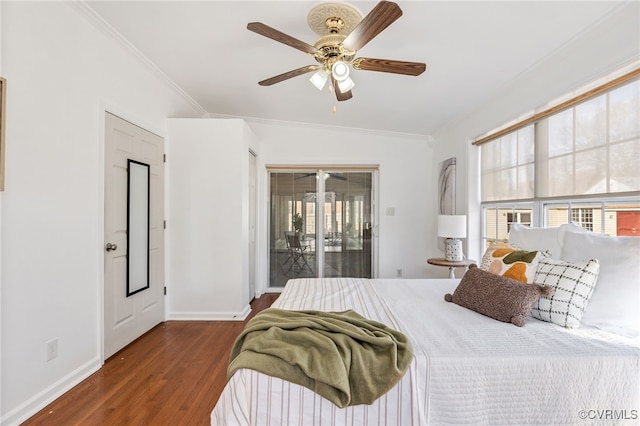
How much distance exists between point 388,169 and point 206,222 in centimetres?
273

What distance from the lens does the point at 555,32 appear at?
1918 mm

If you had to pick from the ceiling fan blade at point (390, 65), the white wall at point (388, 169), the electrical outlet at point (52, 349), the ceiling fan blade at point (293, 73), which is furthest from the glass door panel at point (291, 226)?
the electrical outlet at point (52, 349)

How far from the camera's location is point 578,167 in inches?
81.7

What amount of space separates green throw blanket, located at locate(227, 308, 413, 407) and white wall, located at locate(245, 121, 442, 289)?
3196 millimetres

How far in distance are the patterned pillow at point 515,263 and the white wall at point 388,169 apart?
2447 millimetres

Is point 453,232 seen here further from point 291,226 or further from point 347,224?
point 291,226

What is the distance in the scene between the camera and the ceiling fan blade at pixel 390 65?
182 cm

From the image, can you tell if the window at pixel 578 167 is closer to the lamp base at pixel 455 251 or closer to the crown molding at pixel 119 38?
the lamp base at pixel 455 251

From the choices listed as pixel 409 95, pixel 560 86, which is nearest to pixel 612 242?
pixel 560 86

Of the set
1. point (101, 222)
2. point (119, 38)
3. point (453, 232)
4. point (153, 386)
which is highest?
point (119, 38)

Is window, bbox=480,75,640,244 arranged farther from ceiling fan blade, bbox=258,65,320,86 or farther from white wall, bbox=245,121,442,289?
ceiling fan blade, bbox=258,65,320,86

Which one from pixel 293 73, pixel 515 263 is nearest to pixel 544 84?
pixel 515 263

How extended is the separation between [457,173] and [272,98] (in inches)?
96.6

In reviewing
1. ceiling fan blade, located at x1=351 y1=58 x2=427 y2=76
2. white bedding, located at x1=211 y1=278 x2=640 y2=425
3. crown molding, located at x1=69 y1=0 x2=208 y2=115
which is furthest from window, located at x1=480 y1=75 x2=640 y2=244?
crown molding, located at x1=69 y1=0 x2=208 y2=115
